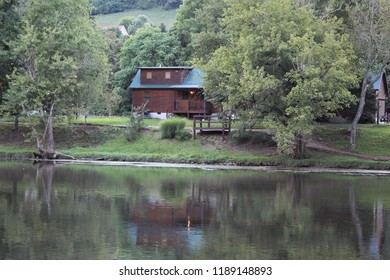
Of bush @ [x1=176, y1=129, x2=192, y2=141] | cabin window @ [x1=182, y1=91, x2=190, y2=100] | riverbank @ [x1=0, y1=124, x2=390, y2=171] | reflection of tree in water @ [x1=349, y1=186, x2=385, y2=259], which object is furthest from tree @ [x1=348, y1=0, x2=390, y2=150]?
cabin window @ [x1=182, y1=91, x2=190, y2=100]

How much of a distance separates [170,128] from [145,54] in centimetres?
2363

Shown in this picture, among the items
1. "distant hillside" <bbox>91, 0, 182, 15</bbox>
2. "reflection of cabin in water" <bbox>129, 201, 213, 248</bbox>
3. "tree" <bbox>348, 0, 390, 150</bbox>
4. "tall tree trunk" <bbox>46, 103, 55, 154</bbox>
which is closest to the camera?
"reflection of cabin in water" <bbox>129, 201, 213, 248</bbox>

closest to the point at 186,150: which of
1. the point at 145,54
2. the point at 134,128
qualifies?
the point at 134,128

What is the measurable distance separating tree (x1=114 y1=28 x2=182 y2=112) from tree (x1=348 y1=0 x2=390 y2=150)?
28.8 metres

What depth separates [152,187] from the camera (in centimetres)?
3209

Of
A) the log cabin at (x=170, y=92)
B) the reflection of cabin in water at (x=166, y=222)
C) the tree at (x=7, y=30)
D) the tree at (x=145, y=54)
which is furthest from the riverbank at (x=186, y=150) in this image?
the tree at (x=145, y=54)

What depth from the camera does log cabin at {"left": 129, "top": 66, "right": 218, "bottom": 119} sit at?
63.4 meters

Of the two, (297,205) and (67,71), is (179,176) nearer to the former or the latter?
(297,205)

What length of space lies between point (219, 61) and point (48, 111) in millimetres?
13673

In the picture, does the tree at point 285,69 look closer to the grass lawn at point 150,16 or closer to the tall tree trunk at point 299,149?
the tall tree trunk at point 299,149

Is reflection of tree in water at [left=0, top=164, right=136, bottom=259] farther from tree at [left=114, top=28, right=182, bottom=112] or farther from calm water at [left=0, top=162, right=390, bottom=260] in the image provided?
tree at [left=114, top=28, right=182, bottom=112]

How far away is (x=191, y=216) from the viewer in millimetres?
24031

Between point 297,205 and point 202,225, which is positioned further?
point 297,205
